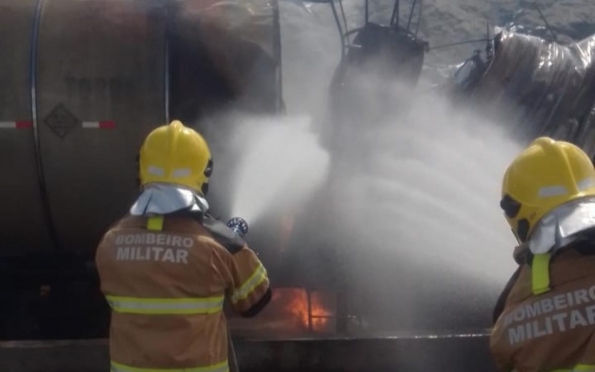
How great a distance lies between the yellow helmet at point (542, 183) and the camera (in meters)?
2.95

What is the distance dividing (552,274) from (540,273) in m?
0.04

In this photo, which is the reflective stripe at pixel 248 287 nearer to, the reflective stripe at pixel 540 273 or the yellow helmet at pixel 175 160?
the yellow helmet at pixel 175 160

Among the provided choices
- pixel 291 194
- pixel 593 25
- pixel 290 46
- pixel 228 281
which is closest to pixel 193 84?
pixel 291 194

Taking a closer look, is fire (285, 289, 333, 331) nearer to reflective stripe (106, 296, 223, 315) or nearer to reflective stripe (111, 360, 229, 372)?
reflective stripe (111, 360, 229, 372)

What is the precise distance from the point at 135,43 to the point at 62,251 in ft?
5.02

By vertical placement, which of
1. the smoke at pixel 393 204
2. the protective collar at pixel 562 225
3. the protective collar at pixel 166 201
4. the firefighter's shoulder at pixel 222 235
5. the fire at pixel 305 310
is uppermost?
the protective collar at pixel 562 225

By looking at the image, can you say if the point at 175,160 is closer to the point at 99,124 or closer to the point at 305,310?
the point at 99,124

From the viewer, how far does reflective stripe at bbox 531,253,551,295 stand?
9.19 ft

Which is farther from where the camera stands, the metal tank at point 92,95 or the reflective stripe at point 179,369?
the metal tank at point 92,95

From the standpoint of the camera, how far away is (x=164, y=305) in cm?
356

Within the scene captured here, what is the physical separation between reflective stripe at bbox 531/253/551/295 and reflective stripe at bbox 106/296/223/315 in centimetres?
135

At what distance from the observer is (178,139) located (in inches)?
150

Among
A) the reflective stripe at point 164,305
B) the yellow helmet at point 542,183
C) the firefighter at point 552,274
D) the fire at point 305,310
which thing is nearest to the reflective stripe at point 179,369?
the reflective stripe at point 164,305

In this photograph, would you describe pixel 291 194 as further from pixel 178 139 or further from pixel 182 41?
pixel 178 139
